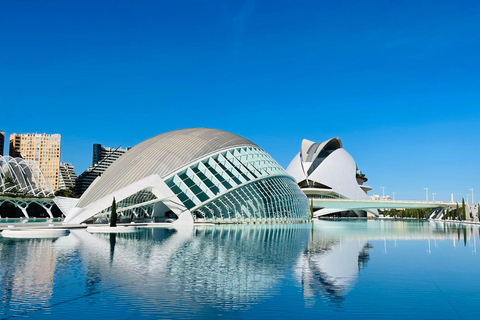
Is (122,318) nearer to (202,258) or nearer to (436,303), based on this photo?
(436,303)

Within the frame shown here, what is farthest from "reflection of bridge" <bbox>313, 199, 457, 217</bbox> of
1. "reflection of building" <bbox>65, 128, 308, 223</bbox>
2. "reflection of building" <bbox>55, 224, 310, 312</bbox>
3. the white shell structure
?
"reflection of building" <bbox>55, 224, 310, 312</bbox>

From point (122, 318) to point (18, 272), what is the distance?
609cm

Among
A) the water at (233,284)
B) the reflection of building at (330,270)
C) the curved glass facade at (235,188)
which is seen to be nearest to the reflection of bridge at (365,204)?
the curved glass facade at (235,188)

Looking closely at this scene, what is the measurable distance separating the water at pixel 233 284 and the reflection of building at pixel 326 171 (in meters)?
88.9

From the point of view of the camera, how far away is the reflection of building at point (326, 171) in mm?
105812

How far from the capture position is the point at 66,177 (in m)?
160

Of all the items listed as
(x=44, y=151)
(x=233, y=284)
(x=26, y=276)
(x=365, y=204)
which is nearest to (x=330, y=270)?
(x=233, y=284)

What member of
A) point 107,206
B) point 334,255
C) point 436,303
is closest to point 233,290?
point 436,303

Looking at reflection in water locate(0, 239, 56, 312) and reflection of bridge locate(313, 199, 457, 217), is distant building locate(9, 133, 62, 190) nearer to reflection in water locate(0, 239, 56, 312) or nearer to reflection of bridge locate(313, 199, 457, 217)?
reflection of bridge locate(313, 199, 457, 217)

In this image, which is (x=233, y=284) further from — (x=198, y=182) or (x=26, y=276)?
(x=198, y=182)

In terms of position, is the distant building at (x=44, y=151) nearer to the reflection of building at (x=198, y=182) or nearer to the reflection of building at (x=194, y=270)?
the reflection of building at (x=198, y=182)

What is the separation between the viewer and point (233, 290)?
10328 mm

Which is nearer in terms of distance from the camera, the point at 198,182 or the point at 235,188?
the point at 198,182

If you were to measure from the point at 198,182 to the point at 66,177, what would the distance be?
443 ft
